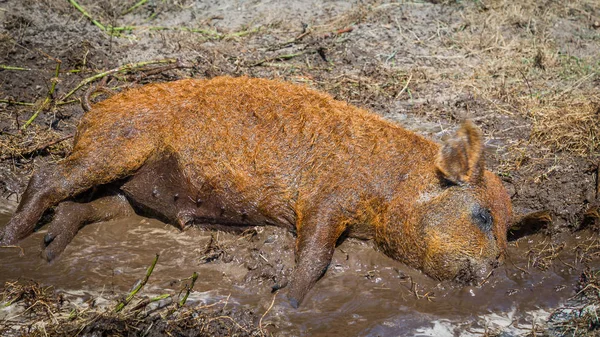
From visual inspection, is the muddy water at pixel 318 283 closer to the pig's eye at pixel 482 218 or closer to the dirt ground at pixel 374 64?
the pig's eye at pixel 482 218

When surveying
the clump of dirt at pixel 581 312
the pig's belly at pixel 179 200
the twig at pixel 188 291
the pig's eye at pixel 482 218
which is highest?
the pig's eye at pixel 482 218

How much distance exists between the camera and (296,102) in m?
6.01

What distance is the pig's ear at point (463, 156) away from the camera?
5316 millimetres

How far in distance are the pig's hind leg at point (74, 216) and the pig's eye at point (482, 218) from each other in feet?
10.0

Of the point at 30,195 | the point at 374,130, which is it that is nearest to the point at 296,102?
the point at 374,130

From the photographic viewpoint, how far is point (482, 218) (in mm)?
5367

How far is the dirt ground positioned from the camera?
701 centimetres

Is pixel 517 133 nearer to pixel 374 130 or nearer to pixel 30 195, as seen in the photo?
pixel 374 130

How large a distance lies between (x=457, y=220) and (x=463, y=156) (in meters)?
0.51

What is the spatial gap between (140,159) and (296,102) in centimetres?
146

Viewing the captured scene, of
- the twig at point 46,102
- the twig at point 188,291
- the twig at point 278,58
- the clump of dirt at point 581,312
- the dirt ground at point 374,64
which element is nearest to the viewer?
the twig at point 188,291

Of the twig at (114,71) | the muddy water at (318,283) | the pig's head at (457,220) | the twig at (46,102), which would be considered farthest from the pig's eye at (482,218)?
the twig at (46,102)

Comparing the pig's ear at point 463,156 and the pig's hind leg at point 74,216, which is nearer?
the pig's ear at point 463,156

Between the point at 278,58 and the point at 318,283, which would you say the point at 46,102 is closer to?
the point at 278,58
